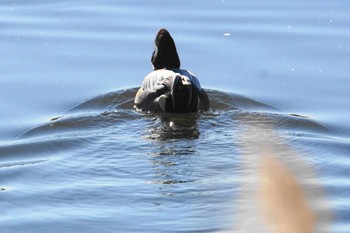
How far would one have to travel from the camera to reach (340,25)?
13695mm

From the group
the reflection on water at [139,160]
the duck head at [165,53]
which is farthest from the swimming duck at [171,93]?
the duck head at [165,53]

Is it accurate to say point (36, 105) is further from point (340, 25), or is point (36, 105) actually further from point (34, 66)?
point (340, 25)

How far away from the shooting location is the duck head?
11727mm

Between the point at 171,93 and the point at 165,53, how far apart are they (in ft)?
3.08

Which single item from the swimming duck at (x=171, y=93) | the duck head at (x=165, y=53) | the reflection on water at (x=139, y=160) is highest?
the duck head at (x=165, y=53)

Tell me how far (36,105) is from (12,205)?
11.4ft

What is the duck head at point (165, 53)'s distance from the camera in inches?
462

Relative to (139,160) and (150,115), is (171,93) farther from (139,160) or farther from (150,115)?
(139,160)

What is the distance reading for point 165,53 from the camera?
11695 millimetres

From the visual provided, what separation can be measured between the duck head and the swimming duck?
9.7 inches

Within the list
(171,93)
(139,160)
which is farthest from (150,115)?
(139,160)

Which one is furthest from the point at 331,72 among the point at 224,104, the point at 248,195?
the point at 248,195

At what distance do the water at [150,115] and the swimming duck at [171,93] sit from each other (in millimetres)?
163

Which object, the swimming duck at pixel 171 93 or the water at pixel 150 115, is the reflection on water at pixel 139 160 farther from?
the swimming duck at pixel 171 93
